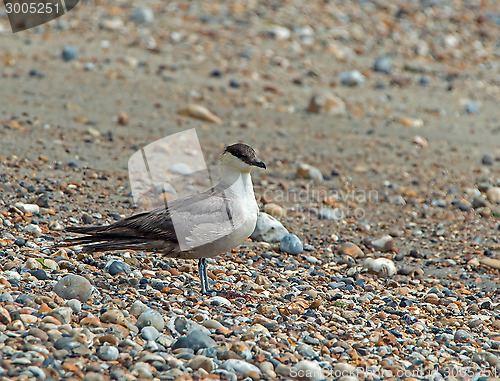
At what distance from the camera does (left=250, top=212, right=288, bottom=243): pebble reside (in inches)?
241

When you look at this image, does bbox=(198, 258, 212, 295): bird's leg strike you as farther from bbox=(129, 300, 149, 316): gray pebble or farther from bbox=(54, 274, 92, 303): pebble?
bbox=(54, 274, 92, 303): pebble

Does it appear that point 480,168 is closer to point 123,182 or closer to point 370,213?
point 370,213

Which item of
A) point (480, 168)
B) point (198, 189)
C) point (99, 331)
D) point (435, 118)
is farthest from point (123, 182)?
point (435, 118)

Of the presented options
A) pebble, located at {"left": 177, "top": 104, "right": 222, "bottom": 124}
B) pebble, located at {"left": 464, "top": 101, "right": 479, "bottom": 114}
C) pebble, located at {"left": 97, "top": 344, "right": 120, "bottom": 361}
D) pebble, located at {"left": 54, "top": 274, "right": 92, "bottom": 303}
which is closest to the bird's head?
pebble, located at {"left": 54, "top": 274, "right": 92, "bottom": 303}

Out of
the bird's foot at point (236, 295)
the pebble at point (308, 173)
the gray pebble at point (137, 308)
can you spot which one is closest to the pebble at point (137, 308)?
the gray pebble at point (137, 308)

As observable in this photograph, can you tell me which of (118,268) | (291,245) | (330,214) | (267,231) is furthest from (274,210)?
(118,268)

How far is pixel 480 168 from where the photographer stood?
8797 millimetres
